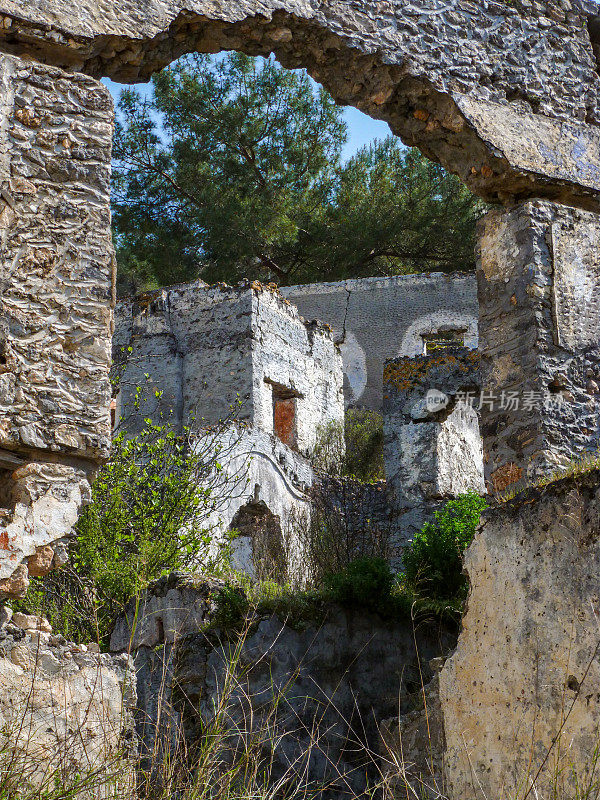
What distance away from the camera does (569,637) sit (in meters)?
4.08

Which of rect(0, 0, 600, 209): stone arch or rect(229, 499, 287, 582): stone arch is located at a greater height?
rect(0, 0, 600, 209): stone arch

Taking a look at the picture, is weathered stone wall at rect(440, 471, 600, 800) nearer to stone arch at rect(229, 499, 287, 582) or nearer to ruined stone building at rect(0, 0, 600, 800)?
ruined stone building at rect(0, 0, 600, 800)

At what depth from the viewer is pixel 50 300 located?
4.57 m

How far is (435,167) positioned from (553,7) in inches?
611

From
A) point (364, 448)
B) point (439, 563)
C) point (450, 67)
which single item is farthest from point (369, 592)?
point (364, 448)

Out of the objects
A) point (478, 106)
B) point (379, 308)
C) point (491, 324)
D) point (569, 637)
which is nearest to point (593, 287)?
point (491, 324)

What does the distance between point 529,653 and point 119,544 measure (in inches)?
206

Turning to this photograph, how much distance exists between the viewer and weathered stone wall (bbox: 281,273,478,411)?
19.2m

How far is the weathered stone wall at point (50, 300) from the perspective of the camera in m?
4.37

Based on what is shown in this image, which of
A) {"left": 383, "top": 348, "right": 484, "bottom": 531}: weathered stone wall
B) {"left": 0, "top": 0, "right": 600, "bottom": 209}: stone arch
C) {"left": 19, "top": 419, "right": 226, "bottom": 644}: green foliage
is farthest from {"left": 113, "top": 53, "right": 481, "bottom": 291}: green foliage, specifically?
{"left": 0, "top": 0, "right": 600, "bottom": 209}: stone arch

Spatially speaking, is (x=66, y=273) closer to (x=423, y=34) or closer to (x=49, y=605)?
(x=423, y=34)

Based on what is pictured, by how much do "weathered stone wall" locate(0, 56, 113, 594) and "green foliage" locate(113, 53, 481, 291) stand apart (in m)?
14.8

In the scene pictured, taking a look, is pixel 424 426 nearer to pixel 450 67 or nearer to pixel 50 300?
pixel 450 67

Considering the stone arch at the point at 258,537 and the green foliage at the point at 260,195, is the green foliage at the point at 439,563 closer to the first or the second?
the stone arch at the point at 258,537
